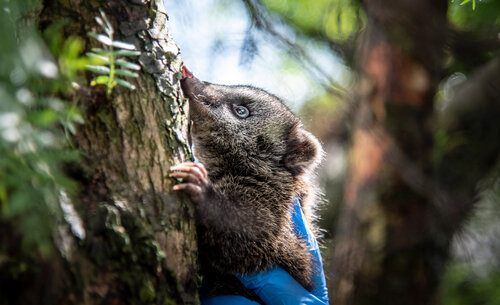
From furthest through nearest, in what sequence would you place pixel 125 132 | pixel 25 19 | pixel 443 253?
pixel 443 253 → pixel 125 132 → pixel 25 19

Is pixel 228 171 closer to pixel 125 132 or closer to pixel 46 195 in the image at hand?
pixel 125 132

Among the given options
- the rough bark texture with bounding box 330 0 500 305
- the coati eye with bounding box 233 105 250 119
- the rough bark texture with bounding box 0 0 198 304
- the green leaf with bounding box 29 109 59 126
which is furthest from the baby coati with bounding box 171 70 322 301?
the green leaf with bounding box 29 109 59 126

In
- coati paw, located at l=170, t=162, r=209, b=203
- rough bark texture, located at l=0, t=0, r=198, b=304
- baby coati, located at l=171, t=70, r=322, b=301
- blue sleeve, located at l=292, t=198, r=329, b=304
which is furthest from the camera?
blue sleeve, located at l=292, t=198, r=329, b=304

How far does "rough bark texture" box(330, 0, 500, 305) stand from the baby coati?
0.46 m

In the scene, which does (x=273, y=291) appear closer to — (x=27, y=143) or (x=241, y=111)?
(x=241, y=111)

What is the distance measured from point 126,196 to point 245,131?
6.52 feet

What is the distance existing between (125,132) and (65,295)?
787 millimetres

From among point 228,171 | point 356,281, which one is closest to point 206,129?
point 228,171

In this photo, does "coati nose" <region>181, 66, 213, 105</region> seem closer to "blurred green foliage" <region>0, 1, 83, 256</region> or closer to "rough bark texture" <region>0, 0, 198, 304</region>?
"rough bark texture" <region>0, 0, 198, 304</region>

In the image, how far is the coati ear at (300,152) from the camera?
3832 millimetres

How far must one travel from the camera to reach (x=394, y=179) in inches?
132

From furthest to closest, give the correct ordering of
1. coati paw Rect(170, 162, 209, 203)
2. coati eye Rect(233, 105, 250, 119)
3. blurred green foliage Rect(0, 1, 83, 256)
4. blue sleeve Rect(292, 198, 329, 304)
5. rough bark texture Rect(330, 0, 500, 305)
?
coati eye Rect(233, 105, 250, 119), blue sleeve Rect(292, 198, 329, 304), rough bark texture Rect(330, 0, 500, 305), coati paw Rect(170, 162, 209, 203), blurred green foliage Rect(0, 1, 83, 256)

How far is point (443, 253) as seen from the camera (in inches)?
135

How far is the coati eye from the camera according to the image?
12.5 feet
